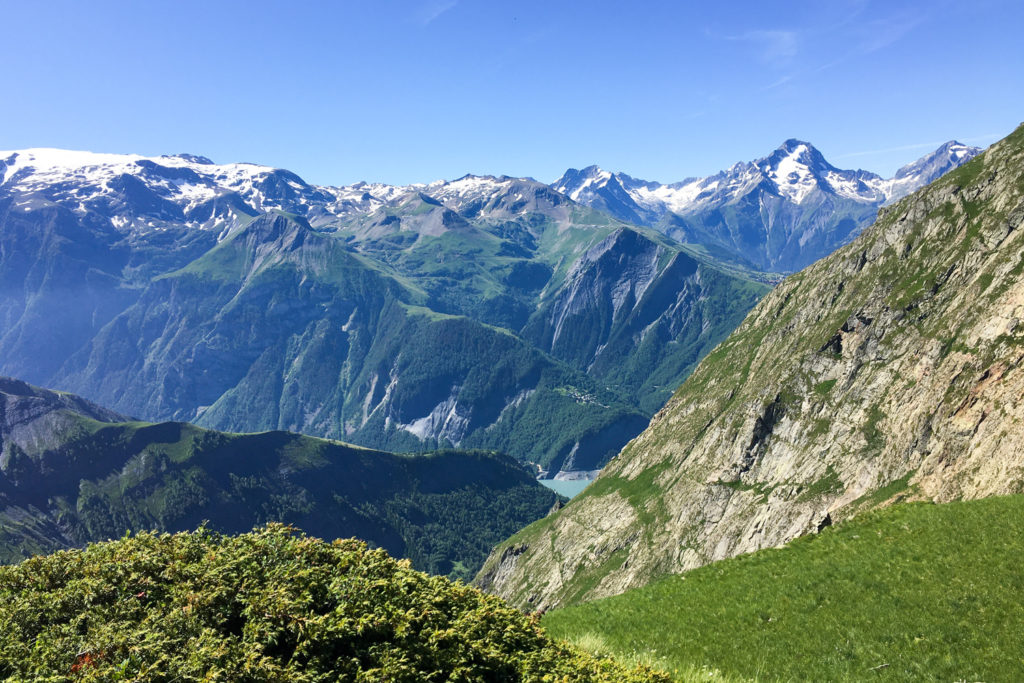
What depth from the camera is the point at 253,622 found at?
54.3ft

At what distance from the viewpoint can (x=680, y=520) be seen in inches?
6393

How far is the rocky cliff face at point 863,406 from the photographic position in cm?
9794

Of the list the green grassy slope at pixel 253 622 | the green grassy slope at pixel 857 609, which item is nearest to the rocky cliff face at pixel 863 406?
the green grassy slope at pixel 857 609

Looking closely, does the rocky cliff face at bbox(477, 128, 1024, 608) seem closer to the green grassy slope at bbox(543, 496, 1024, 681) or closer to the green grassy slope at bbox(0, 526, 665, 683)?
the green grassy slope at bbox(543, 496, 1024, 681)

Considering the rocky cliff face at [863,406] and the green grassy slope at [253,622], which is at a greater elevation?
the green grassy slope at [253,622]

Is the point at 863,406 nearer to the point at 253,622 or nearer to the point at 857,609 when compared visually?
the point at 857,609

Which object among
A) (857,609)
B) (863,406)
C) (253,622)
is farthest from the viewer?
(863,406)

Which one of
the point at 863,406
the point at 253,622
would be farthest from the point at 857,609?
the point at 863,406

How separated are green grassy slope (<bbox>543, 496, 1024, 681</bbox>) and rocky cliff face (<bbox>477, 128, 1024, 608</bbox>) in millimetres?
54511

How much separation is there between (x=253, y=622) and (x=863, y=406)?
482 ft

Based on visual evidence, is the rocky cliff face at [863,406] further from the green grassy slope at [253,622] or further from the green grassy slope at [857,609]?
the green grassy slope at [253,622]

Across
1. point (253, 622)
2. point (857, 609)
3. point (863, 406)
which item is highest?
point (253, 622)

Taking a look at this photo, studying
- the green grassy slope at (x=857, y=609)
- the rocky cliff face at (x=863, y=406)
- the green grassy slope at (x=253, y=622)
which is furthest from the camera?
the rocky cliff face at (x=863, y=406)

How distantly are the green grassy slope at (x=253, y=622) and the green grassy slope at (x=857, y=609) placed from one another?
8.54 metres
